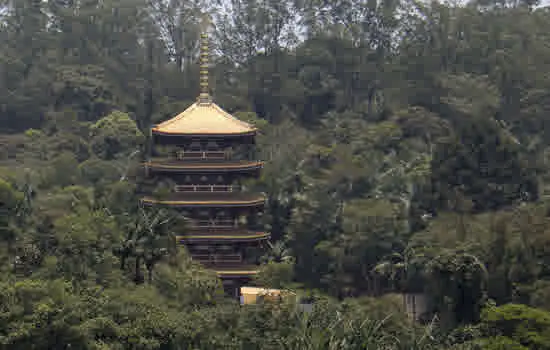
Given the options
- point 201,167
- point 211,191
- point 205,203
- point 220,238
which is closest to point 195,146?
point 201,167

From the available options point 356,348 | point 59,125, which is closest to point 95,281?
point 356,348

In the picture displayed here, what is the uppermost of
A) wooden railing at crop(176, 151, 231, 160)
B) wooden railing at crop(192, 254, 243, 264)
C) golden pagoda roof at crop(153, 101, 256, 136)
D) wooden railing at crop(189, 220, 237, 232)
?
golden pagoda roof at crop(153, 101, 256, 136)

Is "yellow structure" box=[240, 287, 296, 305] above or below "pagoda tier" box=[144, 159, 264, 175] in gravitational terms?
below

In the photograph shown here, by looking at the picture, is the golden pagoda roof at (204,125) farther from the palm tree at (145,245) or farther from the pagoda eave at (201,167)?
the palm tree at (145,245)

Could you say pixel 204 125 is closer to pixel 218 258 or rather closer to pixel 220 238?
pixel 220 238

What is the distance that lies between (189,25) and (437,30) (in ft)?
53.0

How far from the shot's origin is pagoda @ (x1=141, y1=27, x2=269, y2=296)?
44156 millimetres

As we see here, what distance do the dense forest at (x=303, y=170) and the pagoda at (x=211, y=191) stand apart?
1.81m

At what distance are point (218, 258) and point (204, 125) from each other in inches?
235

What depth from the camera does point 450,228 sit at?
1674 inches

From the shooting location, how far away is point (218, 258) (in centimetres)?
4466

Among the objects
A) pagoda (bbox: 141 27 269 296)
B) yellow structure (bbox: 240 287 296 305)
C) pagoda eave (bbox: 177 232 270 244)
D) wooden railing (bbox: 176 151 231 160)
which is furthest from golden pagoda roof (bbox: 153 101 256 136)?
yellow structure (bbox: 240 287 296 305)

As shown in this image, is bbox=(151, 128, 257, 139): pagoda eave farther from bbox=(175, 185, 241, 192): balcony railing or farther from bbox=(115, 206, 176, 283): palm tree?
bbox=(115, 206, 176, 283): palm tree

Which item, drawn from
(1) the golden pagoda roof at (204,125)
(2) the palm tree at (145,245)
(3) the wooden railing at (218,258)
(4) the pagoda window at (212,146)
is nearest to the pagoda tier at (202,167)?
(4) the pagoda window at (212,146)
